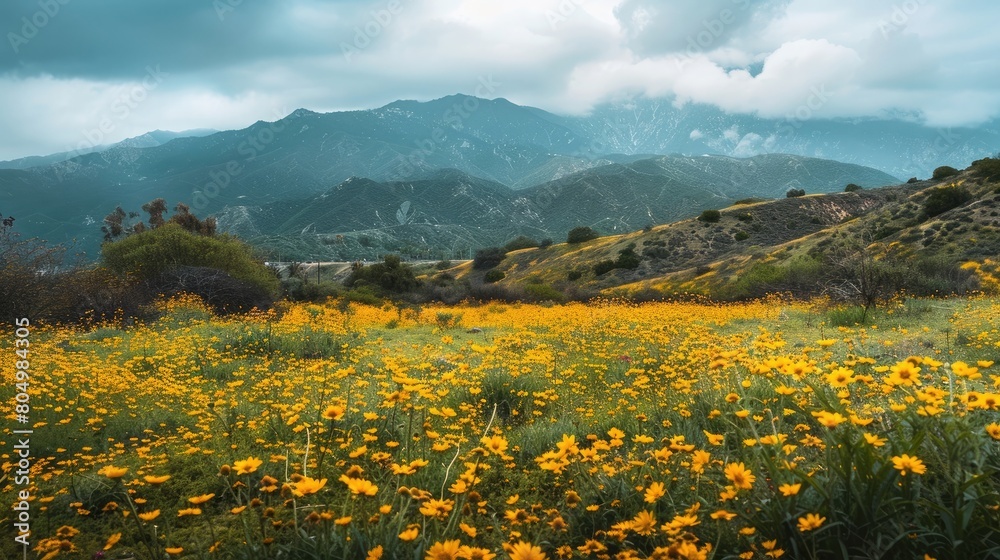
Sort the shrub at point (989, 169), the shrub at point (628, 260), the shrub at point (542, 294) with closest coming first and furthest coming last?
the shrub at point (542, 294)
the shrub at point (989, 169)
the shrub at point (628, 260)

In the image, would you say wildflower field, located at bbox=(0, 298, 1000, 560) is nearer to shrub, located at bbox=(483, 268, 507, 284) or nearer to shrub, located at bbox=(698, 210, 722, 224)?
shrub, located at bbox=(698, 210, 722, 224)

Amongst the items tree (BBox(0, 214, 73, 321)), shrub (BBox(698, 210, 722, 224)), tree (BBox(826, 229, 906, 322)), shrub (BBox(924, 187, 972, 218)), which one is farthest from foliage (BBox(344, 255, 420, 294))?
shrub (BBox(924, 187, 972, 218))

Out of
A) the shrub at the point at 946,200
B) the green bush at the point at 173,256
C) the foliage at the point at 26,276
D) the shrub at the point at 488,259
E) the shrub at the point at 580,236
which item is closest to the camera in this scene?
the foliage at the point at 26,276

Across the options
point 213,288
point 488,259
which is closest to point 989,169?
point 213,288

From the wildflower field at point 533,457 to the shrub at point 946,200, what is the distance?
34002 millimetres

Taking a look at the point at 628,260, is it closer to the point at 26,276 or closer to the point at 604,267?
the point at 604,267

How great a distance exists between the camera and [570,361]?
27.7 ft

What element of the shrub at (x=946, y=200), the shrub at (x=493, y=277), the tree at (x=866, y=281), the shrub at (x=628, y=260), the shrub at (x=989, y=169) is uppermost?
the shrub at (x=989, y=169)

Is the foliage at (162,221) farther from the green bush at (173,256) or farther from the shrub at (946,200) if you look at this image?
the shrub at (946,200)

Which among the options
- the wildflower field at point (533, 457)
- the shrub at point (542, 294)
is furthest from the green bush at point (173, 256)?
the wildflower field at point (533, 457)

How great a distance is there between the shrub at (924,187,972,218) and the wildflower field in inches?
1339

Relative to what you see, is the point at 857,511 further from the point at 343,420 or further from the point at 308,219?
the point at 308,219

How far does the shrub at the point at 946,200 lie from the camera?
3541 cm

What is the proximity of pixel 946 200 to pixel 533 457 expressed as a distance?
44.3 meters
